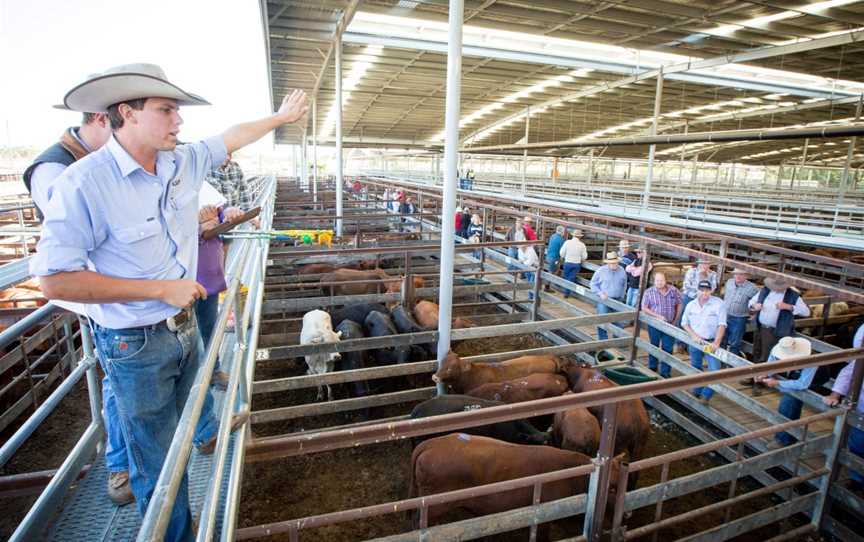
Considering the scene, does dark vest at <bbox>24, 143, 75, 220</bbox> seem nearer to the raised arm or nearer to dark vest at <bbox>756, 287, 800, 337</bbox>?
Answer: the raised arm

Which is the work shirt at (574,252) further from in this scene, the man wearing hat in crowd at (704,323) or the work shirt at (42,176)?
the work shirt at (42,176)

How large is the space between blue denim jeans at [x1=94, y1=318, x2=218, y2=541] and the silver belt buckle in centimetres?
4

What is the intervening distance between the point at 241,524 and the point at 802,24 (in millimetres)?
16087

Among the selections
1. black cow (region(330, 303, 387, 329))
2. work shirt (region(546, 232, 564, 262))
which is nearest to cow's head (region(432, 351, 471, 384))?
black cow (region(330, 303, 387, 329))

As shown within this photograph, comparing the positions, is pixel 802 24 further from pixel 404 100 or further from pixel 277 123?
pixel 404 100

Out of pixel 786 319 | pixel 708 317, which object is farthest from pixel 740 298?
pixel 708 317

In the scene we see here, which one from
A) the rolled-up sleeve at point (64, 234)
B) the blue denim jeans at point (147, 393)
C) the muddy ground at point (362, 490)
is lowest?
the muddy ground at point (362, 490)

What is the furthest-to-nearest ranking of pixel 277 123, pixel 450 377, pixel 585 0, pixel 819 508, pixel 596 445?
pixel 585 0 < pixel 450 377 < pixel 596 445 < pixel 819 508 < pixel 277 123

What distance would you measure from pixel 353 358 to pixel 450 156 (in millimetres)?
2877

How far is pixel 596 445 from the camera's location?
436 centimetres

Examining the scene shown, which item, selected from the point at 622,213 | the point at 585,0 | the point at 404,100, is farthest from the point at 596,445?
the point at 404,100

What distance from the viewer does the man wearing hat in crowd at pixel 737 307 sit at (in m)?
6.25

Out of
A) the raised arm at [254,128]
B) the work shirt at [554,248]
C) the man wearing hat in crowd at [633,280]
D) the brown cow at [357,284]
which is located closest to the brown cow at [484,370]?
the man wearing hat in crowd at [633,280]

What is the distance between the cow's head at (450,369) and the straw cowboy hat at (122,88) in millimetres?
3840
